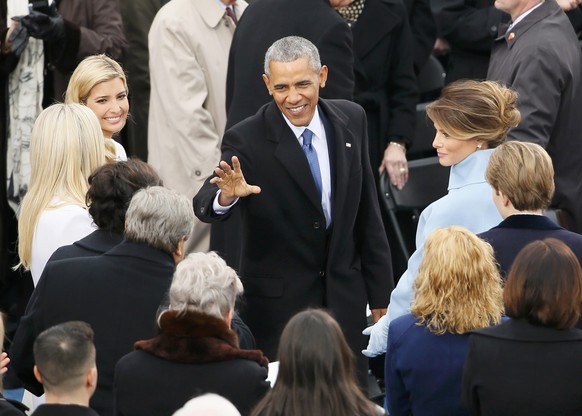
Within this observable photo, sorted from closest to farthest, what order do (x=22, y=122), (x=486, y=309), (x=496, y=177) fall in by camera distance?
(x=486, y=309)
(x=496, y=177)
(x=22, y=122)

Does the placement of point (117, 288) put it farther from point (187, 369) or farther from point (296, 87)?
point (296, 87)

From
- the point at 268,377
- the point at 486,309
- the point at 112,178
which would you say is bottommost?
the point at 268,377

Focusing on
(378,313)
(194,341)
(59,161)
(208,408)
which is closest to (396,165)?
(378,313)

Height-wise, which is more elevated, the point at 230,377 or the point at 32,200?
the point at 32,200

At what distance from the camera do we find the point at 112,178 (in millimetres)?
5371

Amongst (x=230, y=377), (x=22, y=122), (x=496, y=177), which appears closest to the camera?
(x=230, y=377)

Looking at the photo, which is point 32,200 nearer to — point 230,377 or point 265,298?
Result: point 265,298

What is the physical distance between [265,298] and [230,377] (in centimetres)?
164

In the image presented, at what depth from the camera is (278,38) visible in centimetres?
695

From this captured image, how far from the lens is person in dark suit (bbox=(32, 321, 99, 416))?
421 cm

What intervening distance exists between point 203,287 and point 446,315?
2.96 ft

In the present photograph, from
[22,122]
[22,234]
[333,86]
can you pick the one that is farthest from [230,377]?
[22,122]

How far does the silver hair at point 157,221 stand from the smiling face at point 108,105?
1.85m

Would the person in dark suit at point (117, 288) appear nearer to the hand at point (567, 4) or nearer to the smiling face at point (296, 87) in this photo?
the smiling face at point (296, 87)
